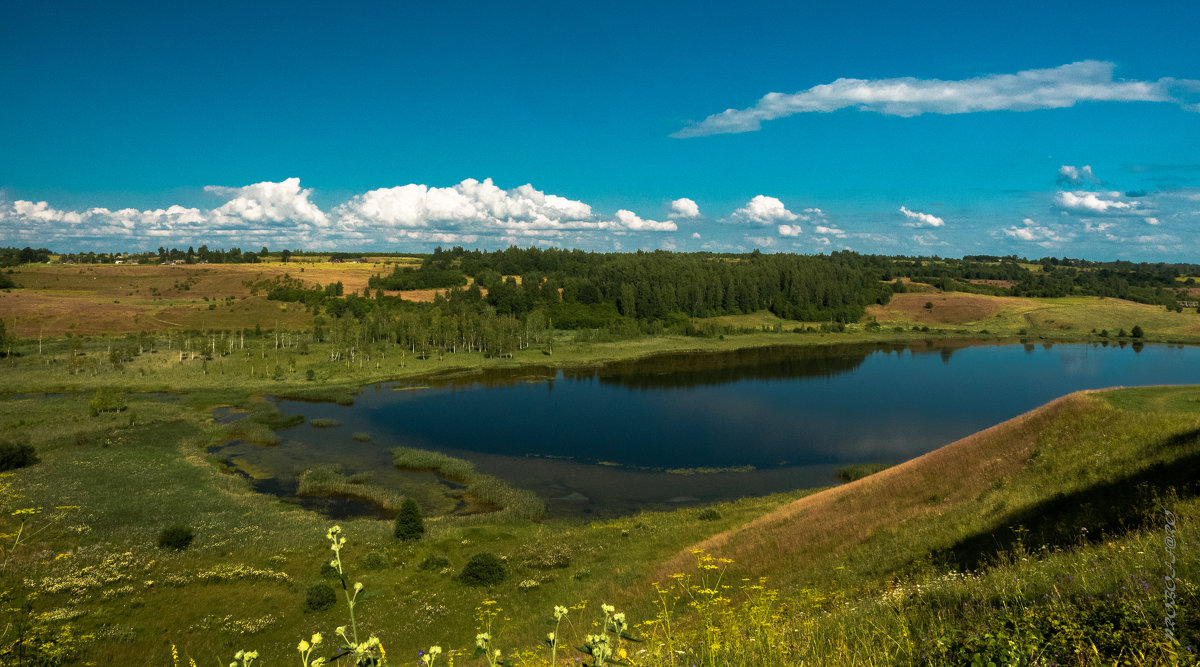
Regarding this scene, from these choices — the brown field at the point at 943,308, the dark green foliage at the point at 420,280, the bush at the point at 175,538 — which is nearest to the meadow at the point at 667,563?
the bush at the point at 175,538

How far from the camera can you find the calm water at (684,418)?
4322 centimetres

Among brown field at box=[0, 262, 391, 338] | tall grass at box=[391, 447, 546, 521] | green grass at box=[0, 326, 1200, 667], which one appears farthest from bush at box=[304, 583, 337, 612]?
brown field at box=[0, 262, 391, 338]

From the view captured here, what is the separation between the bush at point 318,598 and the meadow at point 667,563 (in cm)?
11

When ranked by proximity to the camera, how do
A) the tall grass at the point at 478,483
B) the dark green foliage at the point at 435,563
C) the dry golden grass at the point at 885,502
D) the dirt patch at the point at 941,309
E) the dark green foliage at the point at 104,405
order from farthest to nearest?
→ the dirt patch at the point at 941,309 < the dark green foliage at the point at 104,405 < the tall grass at the point at 478,483 < the dark green foliage at the point at 435,563 < the dry golden grass at the point at 885,502

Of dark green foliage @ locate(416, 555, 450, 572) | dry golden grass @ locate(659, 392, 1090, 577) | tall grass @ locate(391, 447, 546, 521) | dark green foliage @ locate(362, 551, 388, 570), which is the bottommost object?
tall grass @ locate(391, 447, 546, 521)

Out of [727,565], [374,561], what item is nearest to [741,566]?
[727,565]

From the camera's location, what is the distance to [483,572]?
75.5 ft

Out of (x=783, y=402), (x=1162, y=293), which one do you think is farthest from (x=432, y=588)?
(x=1162, y=293)

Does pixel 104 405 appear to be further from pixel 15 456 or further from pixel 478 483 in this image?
pixel 478 483

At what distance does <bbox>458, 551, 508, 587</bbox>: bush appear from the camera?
2283cm

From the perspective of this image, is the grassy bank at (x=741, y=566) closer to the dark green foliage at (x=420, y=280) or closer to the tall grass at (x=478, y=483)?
the tall grass at (x=478, y=483)

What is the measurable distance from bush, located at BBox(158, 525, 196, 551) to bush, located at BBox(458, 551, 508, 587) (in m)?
12.8

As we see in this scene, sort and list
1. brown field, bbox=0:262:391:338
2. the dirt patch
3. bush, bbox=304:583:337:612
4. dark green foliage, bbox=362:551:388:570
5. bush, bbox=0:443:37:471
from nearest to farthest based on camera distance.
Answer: bush, bbox=304:583:337:612 → dark green foliage, bbox=362:551:388:570 → bush, bbox=0:443:37:471 → brown field, bbox=0:262:391:338 → the dirt patch

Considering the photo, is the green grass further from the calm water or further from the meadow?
the calm water
